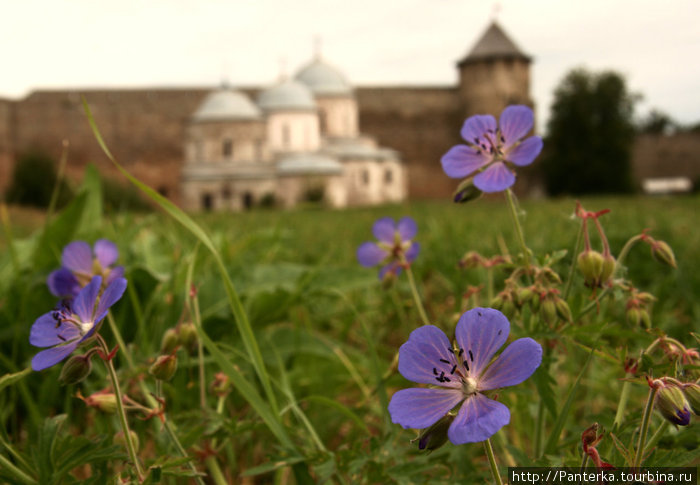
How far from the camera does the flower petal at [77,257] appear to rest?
3.22 feet

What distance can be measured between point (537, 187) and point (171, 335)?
3312 centimetres

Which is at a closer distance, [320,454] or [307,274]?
[320,454]

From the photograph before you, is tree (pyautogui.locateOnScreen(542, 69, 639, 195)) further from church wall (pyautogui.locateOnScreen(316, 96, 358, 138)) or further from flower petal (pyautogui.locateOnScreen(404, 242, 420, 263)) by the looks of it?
flower petal (pyautogui.locateOnScreen(404, 242, 420, 263))

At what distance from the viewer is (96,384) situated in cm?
135

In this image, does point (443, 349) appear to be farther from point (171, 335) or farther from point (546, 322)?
point (171, 335)

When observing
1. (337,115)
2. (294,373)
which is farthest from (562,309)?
(337,115)

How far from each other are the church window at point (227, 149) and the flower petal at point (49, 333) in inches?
1013

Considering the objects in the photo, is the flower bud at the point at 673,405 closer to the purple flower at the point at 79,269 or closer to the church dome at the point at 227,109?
the purple flower at the point at 79,269

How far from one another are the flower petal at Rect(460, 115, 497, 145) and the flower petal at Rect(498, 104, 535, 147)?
1 cm

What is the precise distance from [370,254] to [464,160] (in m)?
0.33

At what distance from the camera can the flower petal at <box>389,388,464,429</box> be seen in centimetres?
52

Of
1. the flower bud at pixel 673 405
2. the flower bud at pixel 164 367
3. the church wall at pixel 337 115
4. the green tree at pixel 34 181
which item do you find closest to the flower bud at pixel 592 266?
the flower bud at pixel 673 405

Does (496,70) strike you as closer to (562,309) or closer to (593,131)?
(593,131)

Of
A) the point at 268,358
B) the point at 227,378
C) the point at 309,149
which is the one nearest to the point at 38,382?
the point at 268,358
